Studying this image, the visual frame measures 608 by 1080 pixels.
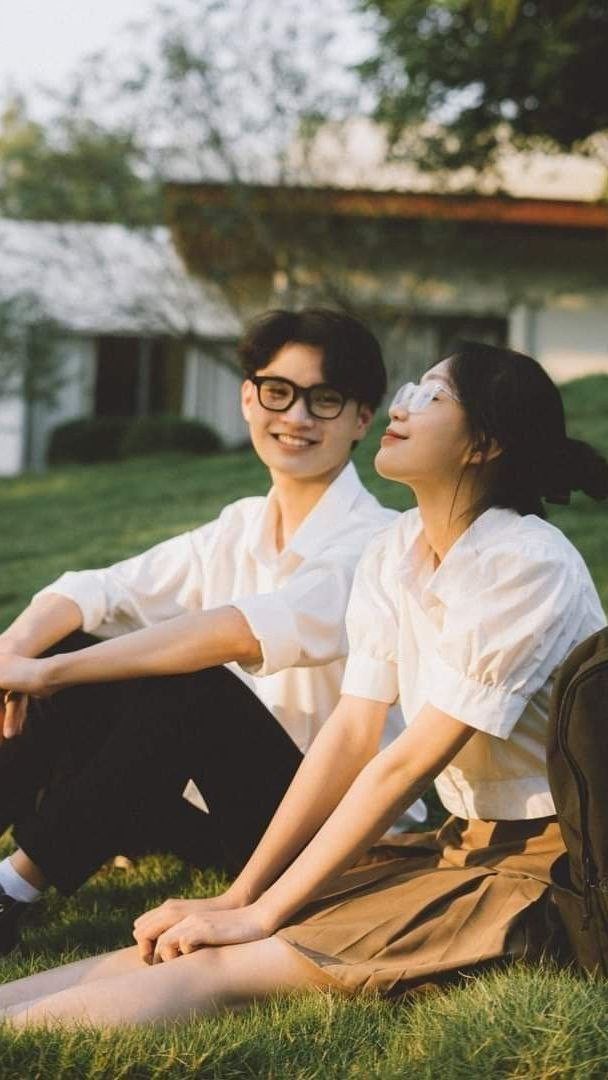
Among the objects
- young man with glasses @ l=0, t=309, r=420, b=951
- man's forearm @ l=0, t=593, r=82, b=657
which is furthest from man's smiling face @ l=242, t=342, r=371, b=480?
man's forearm @ l=0, t=593, r=82, b=657

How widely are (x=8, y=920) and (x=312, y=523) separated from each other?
1168 millimetres

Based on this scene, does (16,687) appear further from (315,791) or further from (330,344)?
(330,344)

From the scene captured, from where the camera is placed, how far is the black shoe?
9.95 feet

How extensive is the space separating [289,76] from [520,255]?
152 inches

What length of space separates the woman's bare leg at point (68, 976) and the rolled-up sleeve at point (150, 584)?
105 cm

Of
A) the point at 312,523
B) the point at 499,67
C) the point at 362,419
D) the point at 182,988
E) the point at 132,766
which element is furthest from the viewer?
the point at 499,67

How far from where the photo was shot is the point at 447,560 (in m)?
2.60

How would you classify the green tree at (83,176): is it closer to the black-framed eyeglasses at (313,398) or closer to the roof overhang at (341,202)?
the roof overhang at (341,202)

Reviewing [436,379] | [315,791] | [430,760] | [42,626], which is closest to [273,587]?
[42,626]

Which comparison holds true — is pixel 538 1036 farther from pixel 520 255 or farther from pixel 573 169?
pixel 573 169

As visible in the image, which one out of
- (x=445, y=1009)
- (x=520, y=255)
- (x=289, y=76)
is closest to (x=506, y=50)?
(x=289, y=76)

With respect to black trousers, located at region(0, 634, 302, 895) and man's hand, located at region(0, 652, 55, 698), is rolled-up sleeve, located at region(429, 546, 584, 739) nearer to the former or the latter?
black trousers, located at region(0, 634, 302, 895)

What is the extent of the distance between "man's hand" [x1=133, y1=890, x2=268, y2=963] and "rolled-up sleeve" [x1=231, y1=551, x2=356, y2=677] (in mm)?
654

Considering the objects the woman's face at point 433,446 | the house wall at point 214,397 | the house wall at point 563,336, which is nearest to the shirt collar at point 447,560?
the woman's face at point 433,446
